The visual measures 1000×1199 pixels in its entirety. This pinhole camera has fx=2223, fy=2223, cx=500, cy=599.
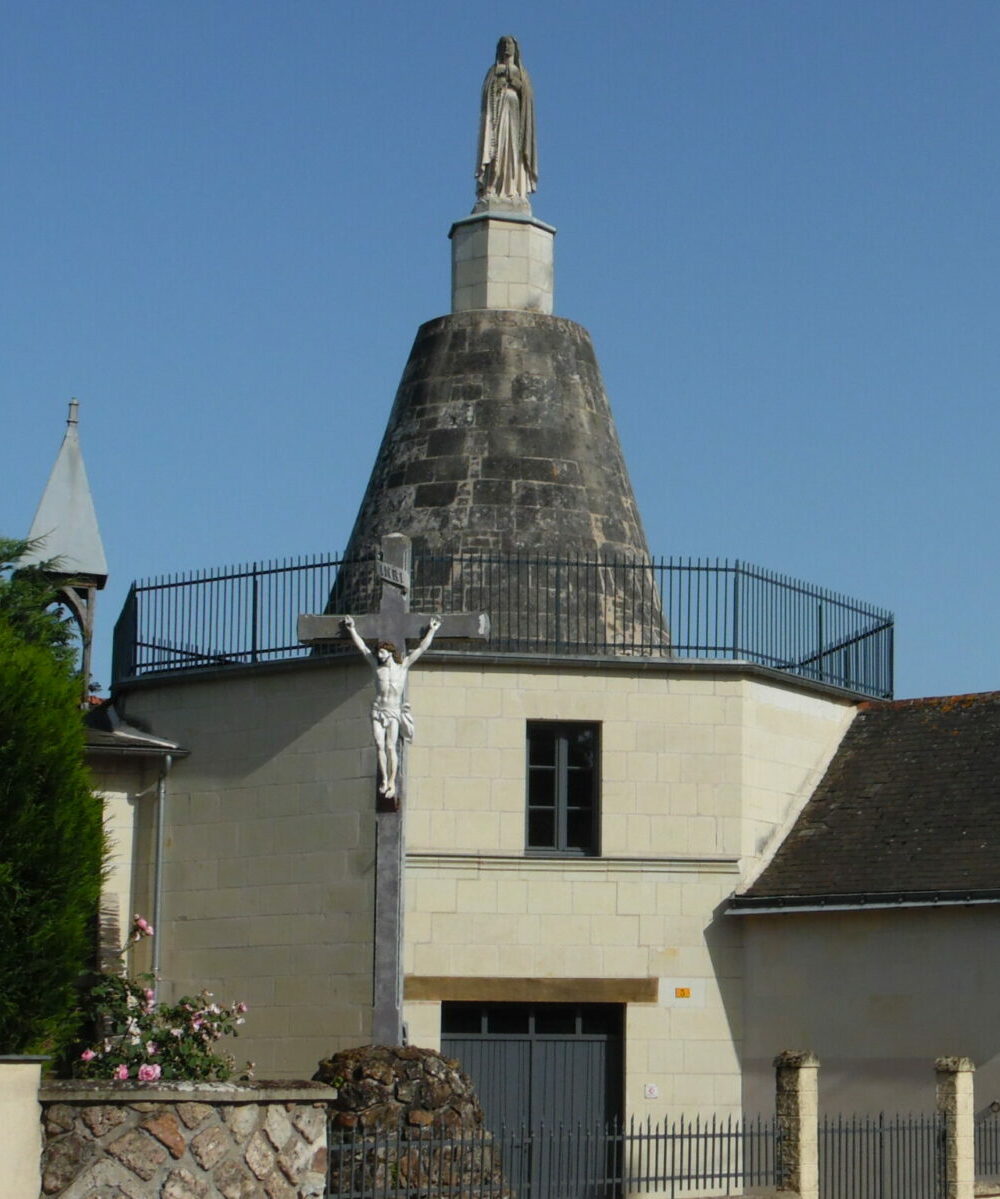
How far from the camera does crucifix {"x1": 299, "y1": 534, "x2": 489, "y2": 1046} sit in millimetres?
17797

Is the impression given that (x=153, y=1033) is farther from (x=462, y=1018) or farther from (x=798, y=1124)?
(x=798, y=1124)

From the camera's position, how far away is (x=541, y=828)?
73.7 feet

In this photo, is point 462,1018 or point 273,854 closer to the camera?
point 462,1018

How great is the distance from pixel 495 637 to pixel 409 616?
416 cm

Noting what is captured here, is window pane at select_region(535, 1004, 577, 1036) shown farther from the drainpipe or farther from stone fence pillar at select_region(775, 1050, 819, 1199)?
stone fence pillar at select_region(775, 1050, 819, 1199)

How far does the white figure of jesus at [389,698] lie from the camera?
60.0 feet

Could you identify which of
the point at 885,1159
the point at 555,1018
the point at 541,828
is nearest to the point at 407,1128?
the point at 885,1159

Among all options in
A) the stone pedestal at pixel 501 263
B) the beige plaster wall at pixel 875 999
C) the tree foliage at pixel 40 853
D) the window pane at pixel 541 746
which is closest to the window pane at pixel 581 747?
Result: the window pane at pixel 541 746

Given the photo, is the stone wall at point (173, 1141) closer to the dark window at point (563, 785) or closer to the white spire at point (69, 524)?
the dark window at point (563, 785)

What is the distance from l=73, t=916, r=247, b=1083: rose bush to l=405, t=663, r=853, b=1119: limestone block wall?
87.2 inches

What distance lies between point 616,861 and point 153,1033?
16.3 feet

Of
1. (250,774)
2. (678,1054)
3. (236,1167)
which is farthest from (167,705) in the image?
(236,1167)

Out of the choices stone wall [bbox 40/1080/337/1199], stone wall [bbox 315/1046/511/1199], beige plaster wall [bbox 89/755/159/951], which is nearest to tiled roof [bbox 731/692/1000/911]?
beige plaster wall [bbox 89/755/159/951]

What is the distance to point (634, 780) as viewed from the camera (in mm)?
22375
